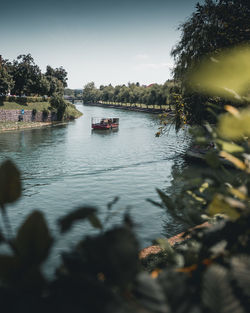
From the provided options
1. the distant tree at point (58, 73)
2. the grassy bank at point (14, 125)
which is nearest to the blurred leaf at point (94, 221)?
the grassy bank at point (14, 125)

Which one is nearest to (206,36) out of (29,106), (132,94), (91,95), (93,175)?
(93,175)

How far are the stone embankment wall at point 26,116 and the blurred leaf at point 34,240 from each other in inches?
2075

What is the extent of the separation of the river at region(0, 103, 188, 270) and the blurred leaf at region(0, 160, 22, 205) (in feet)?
19.1

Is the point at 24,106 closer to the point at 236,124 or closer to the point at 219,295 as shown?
the point at 236,124

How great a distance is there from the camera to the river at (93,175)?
13109 millimetres

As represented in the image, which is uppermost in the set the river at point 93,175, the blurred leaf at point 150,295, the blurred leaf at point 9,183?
the blurred leaf at point 9,183

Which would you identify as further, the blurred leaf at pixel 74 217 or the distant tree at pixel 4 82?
the distant tree at pixel 4 82

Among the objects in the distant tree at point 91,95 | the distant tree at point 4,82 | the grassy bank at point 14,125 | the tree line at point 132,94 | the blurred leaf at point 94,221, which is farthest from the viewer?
the distant tree at point 91,95

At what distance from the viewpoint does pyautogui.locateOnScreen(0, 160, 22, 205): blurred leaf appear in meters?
0.77

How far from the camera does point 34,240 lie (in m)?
0.68

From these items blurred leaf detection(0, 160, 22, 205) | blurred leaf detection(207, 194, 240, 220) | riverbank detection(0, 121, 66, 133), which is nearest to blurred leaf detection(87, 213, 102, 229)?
blurred leaf detection(0, 160, 22, 205)

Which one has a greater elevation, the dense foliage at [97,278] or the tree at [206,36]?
the tree at [206,36]

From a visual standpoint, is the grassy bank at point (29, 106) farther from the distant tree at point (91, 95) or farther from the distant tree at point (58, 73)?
the distant tree at point (91, 95)

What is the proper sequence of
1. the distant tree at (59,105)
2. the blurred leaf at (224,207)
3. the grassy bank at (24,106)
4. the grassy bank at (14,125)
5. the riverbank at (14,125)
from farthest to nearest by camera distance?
the distant tree at (59,105) < the grassy bank at (24,106) < the grassy bank at (14,125) < the riverbank at (14,125) < the blurred leaf at (224,207)
